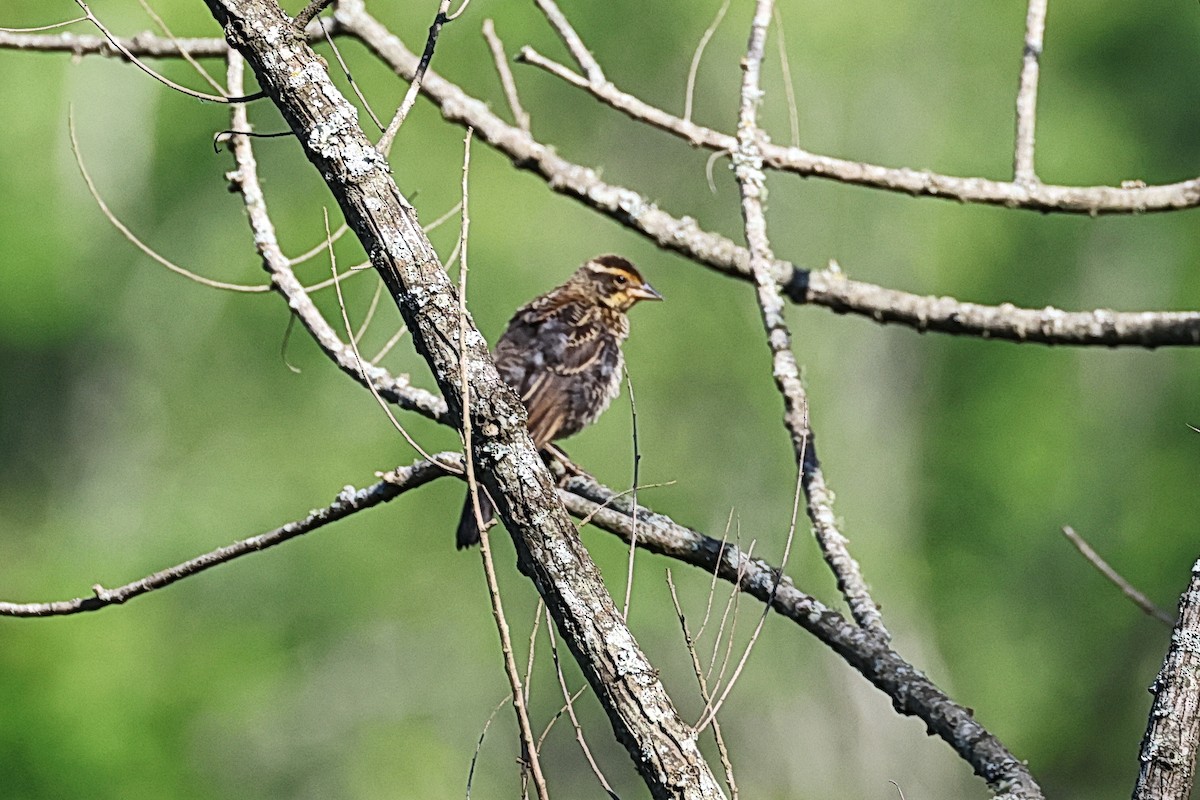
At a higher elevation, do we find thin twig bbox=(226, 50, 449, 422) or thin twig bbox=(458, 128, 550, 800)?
thin twig bbox=(226, 50, 449, 422)

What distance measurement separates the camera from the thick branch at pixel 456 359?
96.7 inches

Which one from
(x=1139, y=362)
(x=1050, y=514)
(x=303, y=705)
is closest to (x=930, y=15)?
(x=1139, y=362)

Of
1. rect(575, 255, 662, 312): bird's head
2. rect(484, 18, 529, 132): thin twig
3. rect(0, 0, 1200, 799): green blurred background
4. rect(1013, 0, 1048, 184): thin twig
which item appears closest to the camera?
rect(1013, 0, 1048, 184): thin twig

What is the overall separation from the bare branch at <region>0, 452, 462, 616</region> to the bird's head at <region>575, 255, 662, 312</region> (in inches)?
125

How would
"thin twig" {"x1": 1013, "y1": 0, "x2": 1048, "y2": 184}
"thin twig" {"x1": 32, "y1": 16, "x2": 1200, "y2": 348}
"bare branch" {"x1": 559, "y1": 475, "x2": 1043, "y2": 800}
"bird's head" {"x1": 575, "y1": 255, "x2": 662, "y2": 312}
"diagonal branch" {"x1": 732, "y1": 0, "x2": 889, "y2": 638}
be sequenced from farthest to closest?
"bird's head" {"x1": 575, "y1": 255, "x2": 662, "y2": 312}, "thin twig" {"x1": 1013, "y1": 0, "x2": 1048, "y2": 184}, "thin twig" {"x1": 32, "y1": 16, "x2": 1200, "y2": 348}, "diagonal branch" {"x1": 732, "y1": 0, "x2": 889, "y2": 638}, "bare branch" {"x1": 559, "y1": 475, "x2": 1043, "y2": 800}

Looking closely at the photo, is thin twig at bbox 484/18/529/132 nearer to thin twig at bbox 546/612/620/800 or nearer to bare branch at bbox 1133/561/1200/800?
thin twig at bbox 546/612/620/800

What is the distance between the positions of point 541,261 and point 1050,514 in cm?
734

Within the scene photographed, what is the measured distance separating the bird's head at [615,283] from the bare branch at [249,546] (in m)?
3.17

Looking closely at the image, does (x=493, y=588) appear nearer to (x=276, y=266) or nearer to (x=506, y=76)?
(x=276, y=266)

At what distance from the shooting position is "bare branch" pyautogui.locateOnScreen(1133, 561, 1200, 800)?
2426mm

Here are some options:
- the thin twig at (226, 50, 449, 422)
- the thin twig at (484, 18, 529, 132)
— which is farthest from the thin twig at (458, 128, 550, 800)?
the thin twig at (484, 18, 529, 132)

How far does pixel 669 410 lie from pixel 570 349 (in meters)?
13.2

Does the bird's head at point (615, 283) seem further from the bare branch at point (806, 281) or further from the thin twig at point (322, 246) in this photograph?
the thin twig at point (322, 246)

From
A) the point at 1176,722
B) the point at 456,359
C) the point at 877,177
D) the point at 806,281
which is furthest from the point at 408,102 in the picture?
the point at 806,281
